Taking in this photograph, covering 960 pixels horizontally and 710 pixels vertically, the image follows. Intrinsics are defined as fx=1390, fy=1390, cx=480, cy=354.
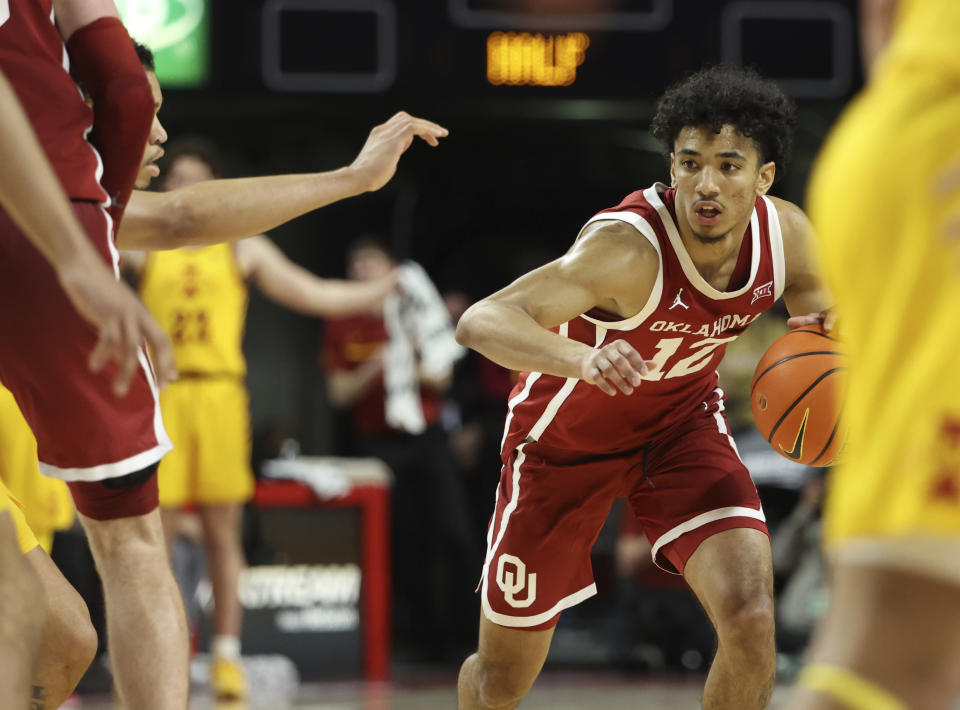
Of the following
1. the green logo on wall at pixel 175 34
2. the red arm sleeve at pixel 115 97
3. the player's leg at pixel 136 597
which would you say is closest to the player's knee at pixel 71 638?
the player's leg at pixel 136 597

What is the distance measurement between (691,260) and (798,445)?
571 mm

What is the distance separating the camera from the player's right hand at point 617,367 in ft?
8.72

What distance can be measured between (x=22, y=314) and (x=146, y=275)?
3970 millimetres

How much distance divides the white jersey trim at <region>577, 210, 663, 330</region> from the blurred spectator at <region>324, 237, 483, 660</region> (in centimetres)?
430

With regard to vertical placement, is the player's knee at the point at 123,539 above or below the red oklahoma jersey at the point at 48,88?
below

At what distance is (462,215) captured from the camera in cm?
1067

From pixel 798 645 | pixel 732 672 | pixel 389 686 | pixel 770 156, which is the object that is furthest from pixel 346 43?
pixel 732 672

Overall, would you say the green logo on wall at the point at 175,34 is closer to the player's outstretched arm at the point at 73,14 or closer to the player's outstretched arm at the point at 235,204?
the player's outstretched arm at the point at 235,204

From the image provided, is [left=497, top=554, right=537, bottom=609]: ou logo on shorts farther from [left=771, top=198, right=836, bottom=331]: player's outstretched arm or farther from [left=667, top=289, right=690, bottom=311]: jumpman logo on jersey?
[left=771, top=198, right=836, bottom=331]: player's outstretched arm

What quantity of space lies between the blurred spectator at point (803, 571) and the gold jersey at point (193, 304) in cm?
291

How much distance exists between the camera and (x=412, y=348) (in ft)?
26.1

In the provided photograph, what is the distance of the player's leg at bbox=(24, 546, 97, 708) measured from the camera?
2828 mm

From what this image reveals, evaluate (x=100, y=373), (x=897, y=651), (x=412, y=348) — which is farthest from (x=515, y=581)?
(x=412, y=348)

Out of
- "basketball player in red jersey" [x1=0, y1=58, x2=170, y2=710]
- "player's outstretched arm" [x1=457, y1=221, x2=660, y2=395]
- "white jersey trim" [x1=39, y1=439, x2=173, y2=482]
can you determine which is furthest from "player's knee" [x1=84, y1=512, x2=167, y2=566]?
"player's outstretched arm" [x1=457, y1=221, x2=660, y2=395]
